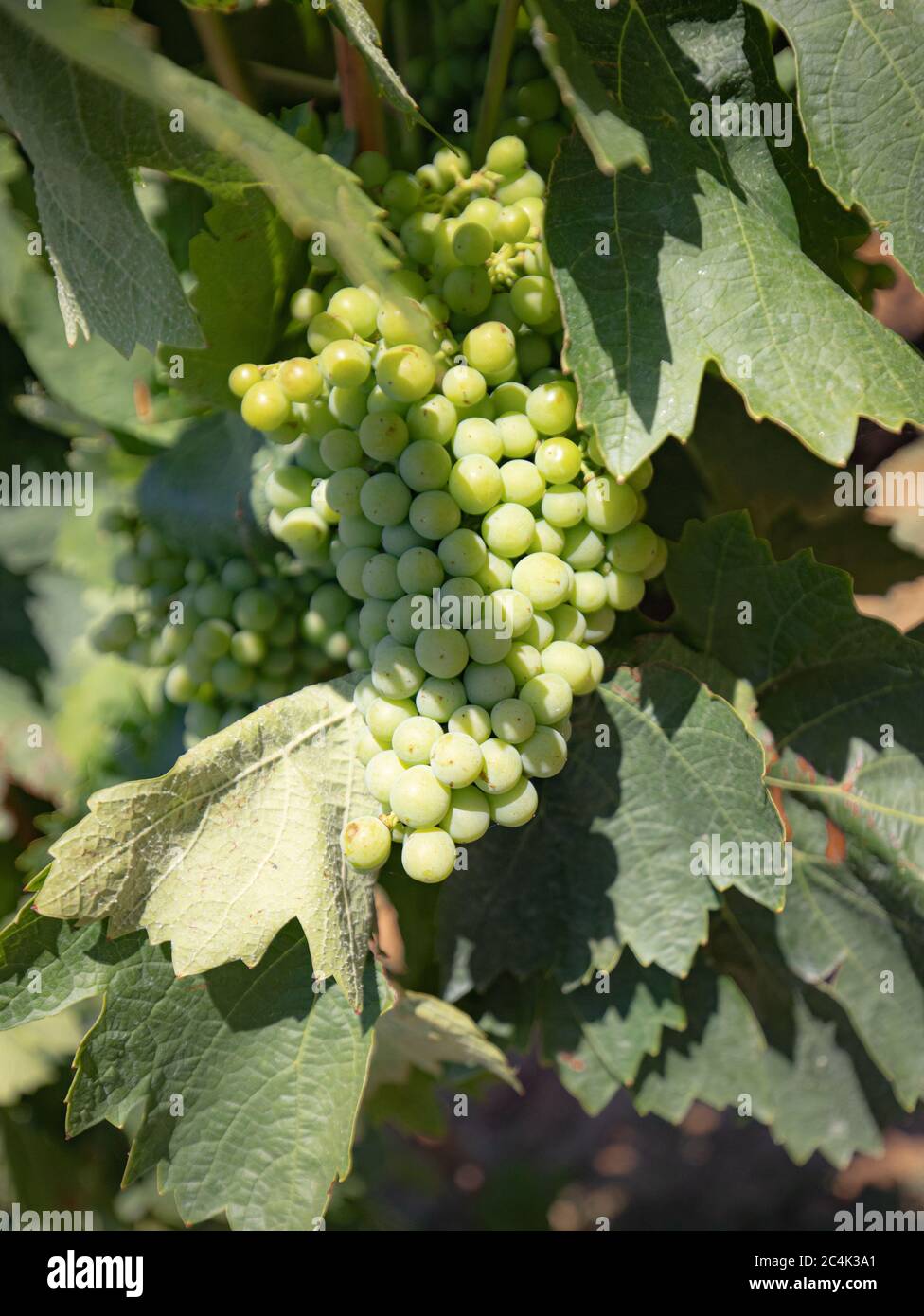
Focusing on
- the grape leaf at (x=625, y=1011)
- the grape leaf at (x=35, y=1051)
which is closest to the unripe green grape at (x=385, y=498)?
the grape leaf at (x=625, y=1011)

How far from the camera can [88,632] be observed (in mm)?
1523

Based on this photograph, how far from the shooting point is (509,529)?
0.86m

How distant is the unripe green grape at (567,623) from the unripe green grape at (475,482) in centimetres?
11

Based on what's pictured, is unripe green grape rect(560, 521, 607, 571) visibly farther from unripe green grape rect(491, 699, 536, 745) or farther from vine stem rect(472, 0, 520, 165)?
vine stem rect(472, 0, 520, 165)

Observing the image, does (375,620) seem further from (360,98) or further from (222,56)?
(222,56)

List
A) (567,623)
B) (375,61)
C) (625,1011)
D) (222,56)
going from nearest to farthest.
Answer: (375,61) → (567,623) → (222,56) → (625,1011)

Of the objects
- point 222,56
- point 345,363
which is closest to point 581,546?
point 345,363

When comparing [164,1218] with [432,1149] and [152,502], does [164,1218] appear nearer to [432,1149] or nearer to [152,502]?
[432,1149]

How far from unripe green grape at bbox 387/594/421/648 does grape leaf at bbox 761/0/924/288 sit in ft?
1.47

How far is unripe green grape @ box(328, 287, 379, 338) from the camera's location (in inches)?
33.9

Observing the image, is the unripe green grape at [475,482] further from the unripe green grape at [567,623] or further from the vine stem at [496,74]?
the vine stem at [496,74]

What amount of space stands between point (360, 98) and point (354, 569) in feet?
1.38

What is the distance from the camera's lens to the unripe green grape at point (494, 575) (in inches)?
34.1

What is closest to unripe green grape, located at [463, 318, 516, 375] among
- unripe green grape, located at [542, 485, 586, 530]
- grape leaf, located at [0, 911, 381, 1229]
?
unripe green grape, located at [542, 485, 586, 530]
